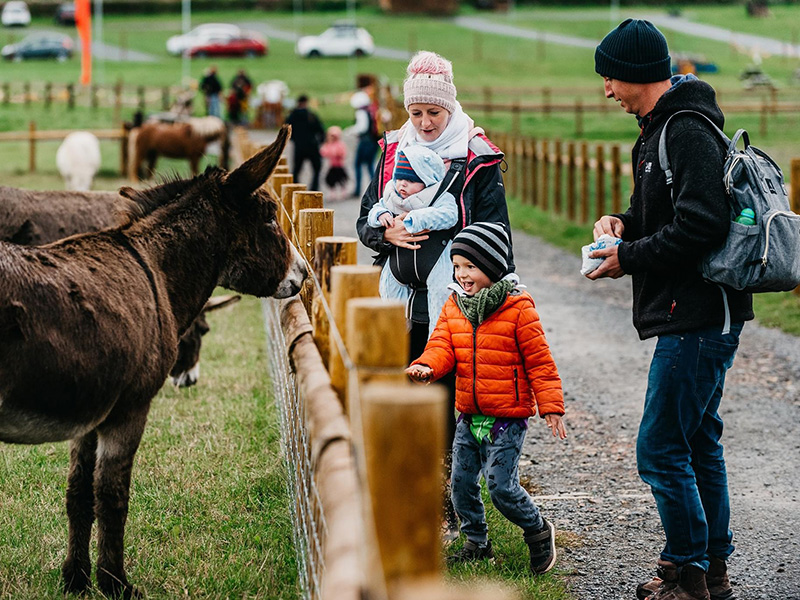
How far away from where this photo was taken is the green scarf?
14.1 ft

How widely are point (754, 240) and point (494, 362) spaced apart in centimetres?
116

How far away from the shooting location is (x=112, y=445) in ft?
13.3

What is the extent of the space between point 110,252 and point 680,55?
5831 centimetres

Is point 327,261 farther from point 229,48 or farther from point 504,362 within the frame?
point 229,48

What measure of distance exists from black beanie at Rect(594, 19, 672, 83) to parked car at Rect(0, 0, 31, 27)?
243 ft

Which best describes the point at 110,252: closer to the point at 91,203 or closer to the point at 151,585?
the point at 151,585

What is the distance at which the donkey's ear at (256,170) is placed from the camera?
4.37 meters

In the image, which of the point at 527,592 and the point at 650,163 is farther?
the point at 527,592

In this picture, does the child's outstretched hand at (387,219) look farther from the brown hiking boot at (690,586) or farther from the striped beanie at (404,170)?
the brown hiking boot at (690,586)

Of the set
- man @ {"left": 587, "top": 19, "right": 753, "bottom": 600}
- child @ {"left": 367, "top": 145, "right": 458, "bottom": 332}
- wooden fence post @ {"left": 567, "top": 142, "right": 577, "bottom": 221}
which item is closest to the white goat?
wooden fence post @ {"left": 567, "top": 142, "right": 577, "bottom": 221}

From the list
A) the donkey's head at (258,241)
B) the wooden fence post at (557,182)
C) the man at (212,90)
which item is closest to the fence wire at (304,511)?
the donkey's head at (258,241)

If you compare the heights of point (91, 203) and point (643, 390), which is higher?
point (91, 203)

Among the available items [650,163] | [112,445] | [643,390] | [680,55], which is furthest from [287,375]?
[680,55]

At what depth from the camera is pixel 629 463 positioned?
6133mm
